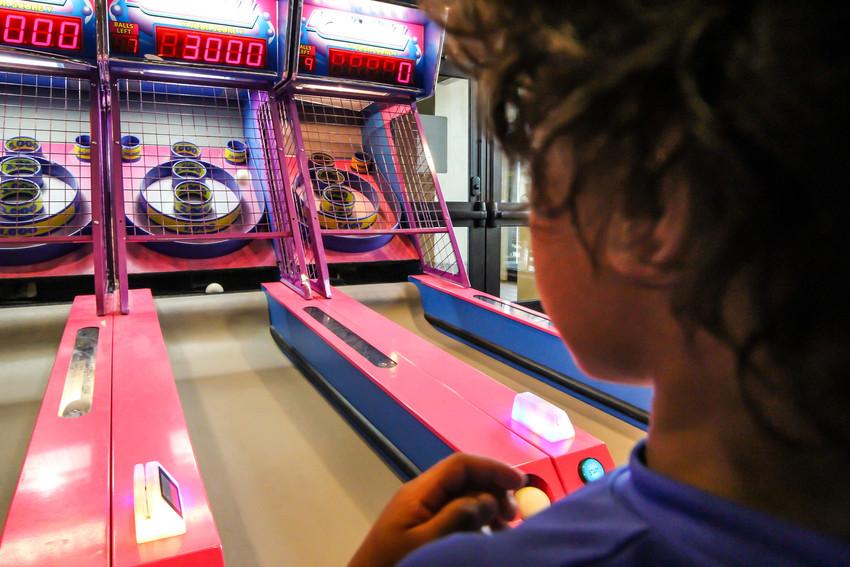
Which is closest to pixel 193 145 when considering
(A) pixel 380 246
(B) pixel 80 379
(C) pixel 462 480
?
(A) pixel 380 246

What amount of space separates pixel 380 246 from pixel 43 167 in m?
1.67

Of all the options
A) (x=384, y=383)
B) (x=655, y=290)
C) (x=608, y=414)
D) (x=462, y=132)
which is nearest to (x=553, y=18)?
(x=655, y=290)

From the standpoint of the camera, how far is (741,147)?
Answer: 26 cm

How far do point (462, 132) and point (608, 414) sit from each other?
2.42 meters

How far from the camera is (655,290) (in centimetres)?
32

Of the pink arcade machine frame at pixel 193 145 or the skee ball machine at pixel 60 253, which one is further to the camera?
the pink arcade machine frame at pixel 193 145

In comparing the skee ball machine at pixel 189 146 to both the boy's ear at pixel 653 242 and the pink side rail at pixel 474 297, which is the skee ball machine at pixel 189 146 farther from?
the boy's ear at pixel 653 242

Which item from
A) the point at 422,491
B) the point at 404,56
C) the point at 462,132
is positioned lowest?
the point at 422,491

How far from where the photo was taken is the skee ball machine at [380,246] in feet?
4.09

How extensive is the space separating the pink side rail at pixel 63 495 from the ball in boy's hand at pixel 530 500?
725 mm

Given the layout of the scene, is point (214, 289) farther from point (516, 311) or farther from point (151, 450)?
point (151, 450)

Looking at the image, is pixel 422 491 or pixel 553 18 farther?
pixel 422 491

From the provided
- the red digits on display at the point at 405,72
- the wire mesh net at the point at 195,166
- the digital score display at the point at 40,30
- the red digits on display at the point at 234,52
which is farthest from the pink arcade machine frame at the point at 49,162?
the red digits on display at the point at 405,72

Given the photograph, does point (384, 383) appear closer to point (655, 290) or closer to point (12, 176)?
point (655, 290)
